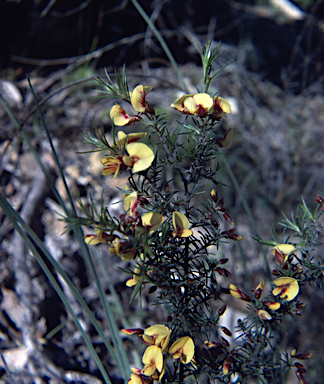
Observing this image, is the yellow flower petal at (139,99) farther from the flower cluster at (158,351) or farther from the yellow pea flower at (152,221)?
the flower cluster at (158,351)

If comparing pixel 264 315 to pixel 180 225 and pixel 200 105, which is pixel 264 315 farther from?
pixel 200 105

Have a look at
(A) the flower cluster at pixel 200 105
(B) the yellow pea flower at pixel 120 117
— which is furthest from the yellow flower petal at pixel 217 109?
(B) the yellow pea flower at pixel 120 117

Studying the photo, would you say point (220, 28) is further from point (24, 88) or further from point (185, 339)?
point (185, 339)

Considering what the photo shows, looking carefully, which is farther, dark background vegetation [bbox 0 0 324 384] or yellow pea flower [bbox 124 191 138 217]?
dark background vegetation [bbox 0 0 324 384]

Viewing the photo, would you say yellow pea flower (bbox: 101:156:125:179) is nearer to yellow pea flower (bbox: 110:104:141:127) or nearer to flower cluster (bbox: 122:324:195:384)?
yellow pea flower (bbox: 110:104:141:127)

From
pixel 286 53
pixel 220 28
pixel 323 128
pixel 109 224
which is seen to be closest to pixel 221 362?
pixel 109 224

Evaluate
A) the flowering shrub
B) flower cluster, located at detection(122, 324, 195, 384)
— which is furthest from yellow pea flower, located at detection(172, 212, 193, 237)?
flower cluster, located at detection(122, 324, 195, 384)

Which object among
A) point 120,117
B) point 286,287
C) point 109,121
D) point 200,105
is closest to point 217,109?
point 200,105
